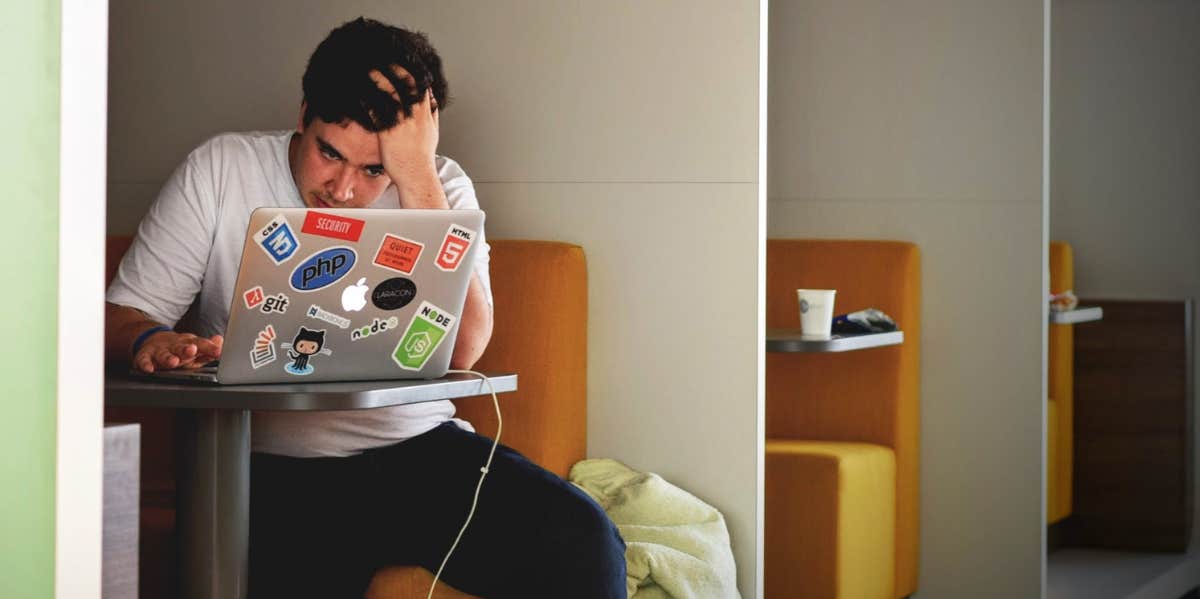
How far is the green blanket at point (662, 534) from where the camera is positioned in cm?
255

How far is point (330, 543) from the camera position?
2221 millimetres

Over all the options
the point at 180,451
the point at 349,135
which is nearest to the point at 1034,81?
the point at 349,135

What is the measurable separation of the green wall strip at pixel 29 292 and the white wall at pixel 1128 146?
15.6 feet

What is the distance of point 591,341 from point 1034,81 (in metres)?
1.57

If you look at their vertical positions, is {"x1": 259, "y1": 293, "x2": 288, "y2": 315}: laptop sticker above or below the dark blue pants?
above

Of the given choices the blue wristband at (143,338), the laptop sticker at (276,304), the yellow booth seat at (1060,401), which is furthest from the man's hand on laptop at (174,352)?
the yellow booth seat at (1060,401)

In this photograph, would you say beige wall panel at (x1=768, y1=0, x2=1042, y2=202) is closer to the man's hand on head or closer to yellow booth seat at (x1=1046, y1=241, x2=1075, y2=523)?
yellow booth seat at (x1=1046, y1=241, x2=1075, y2=523)

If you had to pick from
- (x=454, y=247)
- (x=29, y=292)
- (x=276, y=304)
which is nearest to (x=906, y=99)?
(x=454, y=247)

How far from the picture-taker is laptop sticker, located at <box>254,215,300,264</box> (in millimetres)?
1775

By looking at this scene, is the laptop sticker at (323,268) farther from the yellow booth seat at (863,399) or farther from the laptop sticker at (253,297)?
the yellow booth seat at (863,399)

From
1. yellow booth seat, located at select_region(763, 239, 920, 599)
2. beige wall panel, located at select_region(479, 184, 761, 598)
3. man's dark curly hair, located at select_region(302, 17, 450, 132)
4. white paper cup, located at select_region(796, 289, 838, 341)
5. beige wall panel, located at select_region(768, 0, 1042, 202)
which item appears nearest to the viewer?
man's dark curly hair, located at select_region(302, 17, 450, 132)

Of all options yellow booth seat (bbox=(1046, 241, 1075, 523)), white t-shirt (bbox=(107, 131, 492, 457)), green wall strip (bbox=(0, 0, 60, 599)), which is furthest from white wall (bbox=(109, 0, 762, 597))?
yellow booth seat (bbox=(1046, 241, 1075, 523))

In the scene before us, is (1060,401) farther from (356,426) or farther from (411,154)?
(356,426)

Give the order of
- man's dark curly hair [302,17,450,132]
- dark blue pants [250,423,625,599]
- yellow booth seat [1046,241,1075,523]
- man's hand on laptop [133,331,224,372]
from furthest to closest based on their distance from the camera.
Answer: yellow booth seat [1046,241,1075,523] → man's dark curly hair [302,17,450,132] → dark blue pants [250,423,625,599] → man's hand on laptop [133,331,224,372]
